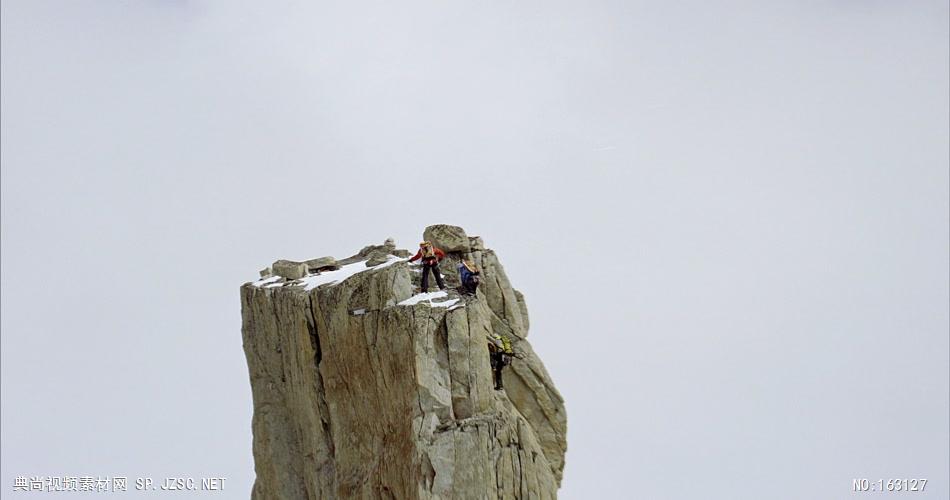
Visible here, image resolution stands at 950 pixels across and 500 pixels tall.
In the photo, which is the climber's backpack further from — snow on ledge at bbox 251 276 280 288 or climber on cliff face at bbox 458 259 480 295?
snow on ledge at bbox 251 276 280 288

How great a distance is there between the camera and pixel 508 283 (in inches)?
1142

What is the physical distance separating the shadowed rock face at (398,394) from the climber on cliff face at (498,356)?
1.39 feet

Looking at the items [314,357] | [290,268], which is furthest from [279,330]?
[314,357]

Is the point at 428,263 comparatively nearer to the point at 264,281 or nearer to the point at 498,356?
the point at 498,356

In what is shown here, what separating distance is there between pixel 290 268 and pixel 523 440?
54.4 ft

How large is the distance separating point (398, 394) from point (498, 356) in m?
2.96

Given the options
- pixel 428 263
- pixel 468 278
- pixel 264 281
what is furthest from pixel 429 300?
pixel 264 281

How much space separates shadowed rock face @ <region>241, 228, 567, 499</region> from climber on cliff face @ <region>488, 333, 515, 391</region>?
0.42m

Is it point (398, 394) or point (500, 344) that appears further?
point (500, 344)

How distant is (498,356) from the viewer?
2425 centimetres

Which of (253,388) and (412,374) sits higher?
(412,374)

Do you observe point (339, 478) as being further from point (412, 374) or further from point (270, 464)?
point (270, 464)

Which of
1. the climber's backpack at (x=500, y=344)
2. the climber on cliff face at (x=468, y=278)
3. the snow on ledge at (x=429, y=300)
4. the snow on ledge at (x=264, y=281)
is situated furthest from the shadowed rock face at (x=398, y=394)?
the snow on ledge at (x=264, y=281)

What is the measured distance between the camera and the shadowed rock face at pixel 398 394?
72.3ft
